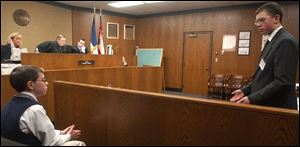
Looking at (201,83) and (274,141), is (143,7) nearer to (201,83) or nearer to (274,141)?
(201,83)

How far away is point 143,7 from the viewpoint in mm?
7234

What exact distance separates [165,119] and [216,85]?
539cm

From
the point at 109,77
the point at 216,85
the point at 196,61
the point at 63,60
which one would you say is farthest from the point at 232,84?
the point at 63,60

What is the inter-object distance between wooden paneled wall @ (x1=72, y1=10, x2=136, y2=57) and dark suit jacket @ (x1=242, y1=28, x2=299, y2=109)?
614cm

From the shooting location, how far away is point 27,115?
4.34ft

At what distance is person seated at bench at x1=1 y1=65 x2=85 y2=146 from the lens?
1294 mm

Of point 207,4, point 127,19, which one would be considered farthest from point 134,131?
point 127,19

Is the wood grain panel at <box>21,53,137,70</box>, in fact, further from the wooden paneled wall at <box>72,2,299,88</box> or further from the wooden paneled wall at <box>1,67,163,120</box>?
the wooden paneled wall at <box>72,2,299,88</box>

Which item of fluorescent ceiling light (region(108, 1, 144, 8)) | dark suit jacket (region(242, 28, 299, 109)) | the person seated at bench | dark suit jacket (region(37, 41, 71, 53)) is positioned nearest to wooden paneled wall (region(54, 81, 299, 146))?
dark suit jacket (region(242, 28, 299, 109))

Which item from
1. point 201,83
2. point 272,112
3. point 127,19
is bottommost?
point 201,83

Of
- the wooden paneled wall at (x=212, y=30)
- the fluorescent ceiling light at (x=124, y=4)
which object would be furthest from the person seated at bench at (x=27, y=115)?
the wooden paneled wall at (x=212, y=30)

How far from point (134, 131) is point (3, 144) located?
891 mm

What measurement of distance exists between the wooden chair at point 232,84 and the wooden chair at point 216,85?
0.44 feet

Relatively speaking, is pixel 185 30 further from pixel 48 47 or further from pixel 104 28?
pixel 48 47
